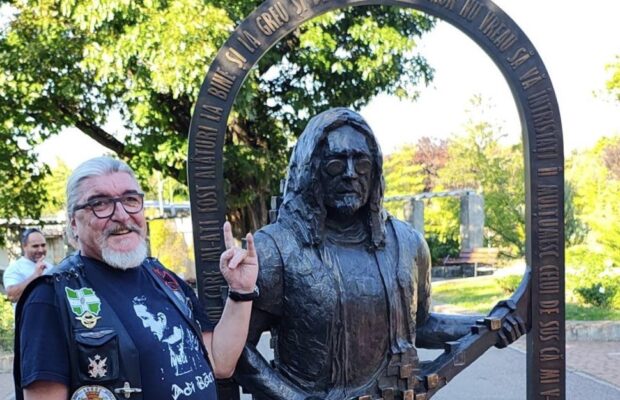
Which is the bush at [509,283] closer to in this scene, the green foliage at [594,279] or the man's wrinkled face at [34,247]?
the green foliage at [594,279]

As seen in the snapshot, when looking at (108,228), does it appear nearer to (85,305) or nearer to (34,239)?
(85,305)

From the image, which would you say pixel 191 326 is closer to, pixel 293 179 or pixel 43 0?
pixel 293 179

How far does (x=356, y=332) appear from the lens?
2377mm

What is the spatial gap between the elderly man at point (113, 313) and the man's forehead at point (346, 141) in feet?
1.58

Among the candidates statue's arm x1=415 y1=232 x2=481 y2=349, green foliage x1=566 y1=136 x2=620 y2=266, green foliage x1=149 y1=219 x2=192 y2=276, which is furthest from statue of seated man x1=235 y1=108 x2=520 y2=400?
green foliage x1=149 y1=219 x2=192 y2=276

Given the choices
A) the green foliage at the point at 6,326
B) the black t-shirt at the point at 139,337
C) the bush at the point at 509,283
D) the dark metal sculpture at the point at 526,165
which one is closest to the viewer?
the black t-shirt at the point at 139,337

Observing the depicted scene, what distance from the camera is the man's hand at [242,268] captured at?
83.3 inches

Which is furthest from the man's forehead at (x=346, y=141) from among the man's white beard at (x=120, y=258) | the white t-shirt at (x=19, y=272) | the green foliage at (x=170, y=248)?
the green foliage at (x=170, y=248)

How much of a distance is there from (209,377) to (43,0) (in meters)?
8.22

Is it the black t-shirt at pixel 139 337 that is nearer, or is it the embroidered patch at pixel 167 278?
the black t-shirt at pixel 139 337

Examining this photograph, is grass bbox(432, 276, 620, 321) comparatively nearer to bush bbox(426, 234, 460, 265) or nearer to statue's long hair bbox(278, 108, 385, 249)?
bush bbox(426, 234, 460, 265)

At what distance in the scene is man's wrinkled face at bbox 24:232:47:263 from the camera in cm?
614

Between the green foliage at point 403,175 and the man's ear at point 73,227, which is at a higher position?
the green foliage at point 403,175

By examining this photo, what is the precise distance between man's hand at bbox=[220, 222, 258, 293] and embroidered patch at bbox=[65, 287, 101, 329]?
462mm
